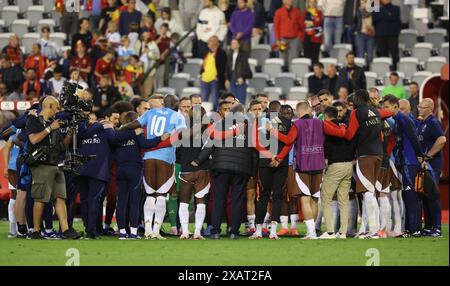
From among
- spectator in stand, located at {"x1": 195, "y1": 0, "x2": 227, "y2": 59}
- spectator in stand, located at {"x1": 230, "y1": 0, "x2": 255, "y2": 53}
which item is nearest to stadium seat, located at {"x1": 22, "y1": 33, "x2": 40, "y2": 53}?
spectator in stand, located at {"x1": 195, "y1": 0, "x2": 227, "y2": 59}

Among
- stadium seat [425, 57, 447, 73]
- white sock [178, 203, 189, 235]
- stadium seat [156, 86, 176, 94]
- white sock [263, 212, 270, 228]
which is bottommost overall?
white sock [263, 212, 270, 228]

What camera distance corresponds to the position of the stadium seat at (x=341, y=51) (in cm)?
2919

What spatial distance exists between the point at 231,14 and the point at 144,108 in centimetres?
1016

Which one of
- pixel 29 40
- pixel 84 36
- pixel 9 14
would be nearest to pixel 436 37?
pixel 84 36

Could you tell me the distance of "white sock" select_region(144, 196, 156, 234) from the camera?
731 inches

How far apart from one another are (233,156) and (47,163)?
2.59 meters

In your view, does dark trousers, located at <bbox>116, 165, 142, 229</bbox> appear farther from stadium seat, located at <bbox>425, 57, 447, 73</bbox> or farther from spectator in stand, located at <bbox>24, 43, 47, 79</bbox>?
stadium seat, located at <bbox>425, 57, 447, 73</bbox>

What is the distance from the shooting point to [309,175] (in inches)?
732

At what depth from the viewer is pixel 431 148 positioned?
1950 cm

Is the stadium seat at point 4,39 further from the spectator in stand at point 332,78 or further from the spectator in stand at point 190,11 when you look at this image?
the spectator in stand at point 332,78

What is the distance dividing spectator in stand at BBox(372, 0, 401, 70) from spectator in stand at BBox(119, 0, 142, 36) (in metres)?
5.32

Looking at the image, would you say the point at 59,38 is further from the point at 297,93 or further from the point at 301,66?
the point at 297,93

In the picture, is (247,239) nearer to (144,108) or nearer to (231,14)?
(144,108)
